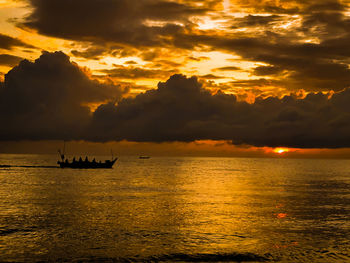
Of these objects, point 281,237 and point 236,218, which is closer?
point 281,237

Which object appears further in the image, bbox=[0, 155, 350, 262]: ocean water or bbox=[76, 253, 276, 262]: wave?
bbox=[0, 155, 350, 262]: ocean water

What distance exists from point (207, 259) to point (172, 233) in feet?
28.4

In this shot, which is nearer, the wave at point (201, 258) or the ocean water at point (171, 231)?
the wave at point (201, 258)

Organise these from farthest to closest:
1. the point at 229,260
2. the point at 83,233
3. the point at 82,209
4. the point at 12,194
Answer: the point at 12,194, the point at 82,209, the point at 83,233, the point at 229,260

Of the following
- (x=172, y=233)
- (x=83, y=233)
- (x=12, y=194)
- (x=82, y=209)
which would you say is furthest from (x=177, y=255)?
(x=12, y=194)

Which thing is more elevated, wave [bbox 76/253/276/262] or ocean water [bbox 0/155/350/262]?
wave [bbox 76/253/276/262]

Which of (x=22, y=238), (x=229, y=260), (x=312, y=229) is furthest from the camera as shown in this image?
(x=312, y=229)

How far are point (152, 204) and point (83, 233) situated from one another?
829 inches

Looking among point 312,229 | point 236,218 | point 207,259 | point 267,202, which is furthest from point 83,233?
point 267,202

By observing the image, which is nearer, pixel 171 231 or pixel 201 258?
pixel 201 258

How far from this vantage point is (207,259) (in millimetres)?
26141

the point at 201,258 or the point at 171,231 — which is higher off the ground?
the point at 201,258

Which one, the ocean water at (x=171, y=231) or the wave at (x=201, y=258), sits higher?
the wave at (x=201, y=258)

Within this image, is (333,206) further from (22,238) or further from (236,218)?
(22,238)
